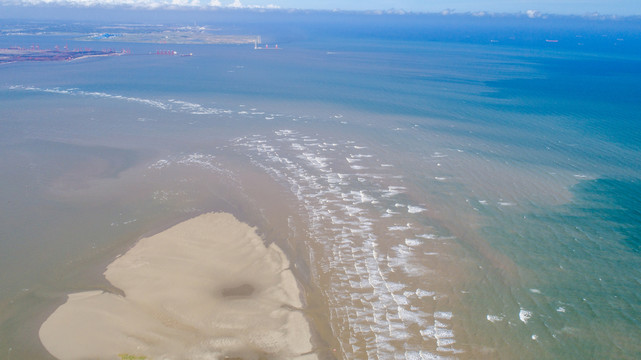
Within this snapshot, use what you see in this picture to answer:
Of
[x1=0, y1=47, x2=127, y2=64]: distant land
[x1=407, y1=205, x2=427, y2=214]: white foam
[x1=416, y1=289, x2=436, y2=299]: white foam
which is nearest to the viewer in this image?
[x1=416, y1=289, x2=436, y2=299]: white foam

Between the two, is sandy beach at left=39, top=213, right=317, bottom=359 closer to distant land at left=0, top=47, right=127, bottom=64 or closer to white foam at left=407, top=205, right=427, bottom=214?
white foam at left=407, top=205, right=427, bottom=214

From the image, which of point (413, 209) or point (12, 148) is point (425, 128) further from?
point (12, 148)

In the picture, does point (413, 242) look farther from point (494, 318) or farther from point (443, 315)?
point (494, 318)

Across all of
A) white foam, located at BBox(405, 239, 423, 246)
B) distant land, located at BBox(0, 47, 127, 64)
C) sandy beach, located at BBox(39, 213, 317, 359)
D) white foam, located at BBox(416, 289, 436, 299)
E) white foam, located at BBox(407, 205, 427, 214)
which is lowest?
sandy beach, located at BBox(39, 213, 317, 359)

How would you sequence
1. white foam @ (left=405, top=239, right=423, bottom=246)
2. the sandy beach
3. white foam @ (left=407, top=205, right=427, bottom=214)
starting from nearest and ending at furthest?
the sandy beach → white foam @ (left=405, top=239, right=423, bottom=246) → white foam @ (left=407, top=205, right=427, bottom=214)

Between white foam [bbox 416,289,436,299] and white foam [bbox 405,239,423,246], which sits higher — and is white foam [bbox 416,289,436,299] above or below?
below

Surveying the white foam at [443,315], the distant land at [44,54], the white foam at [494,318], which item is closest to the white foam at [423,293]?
the white foam at [443,315]

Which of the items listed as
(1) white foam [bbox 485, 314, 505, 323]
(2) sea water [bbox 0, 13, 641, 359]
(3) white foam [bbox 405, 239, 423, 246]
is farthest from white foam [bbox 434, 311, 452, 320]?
(3) white foam [bbox 405, 239, 423, 246]
